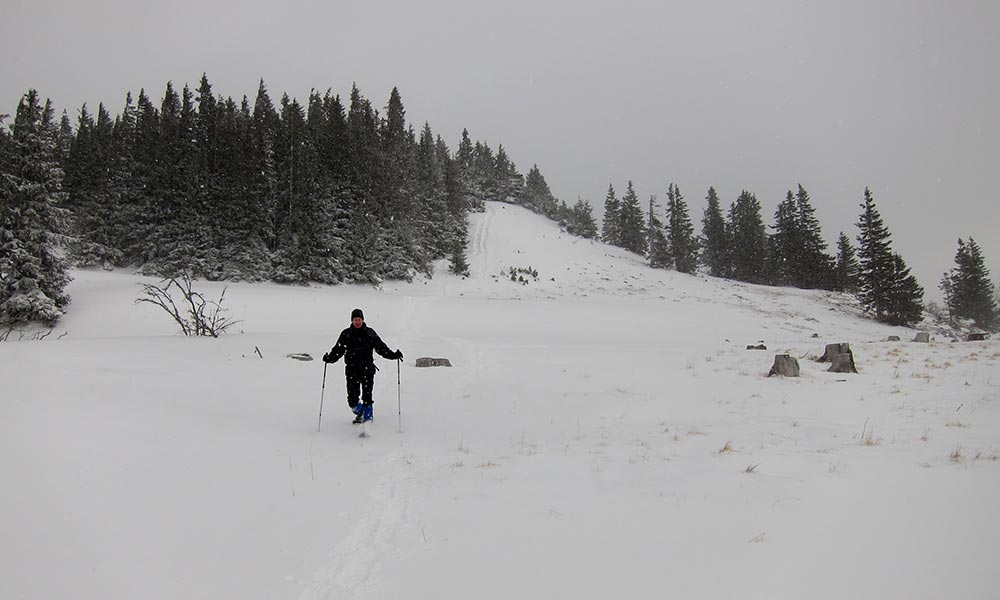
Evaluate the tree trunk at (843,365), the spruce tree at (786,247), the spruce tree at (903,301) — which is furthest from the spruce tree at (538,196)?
the tree trunk at (843,365)

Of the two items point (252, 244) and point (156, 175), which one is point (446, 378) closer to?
point (252, 244)

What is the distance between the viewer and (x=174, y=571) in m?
3.40

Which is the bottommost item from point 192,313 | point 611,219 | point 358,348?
point 358,348

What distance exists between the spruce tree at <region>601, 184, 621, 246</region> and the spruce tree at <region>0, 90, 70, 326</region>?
71883 mm

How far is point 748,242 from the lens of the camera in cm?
6531

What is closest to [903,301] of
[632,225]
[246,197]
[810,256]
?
[810,256]

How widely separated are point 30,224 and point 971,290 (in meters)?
90.7

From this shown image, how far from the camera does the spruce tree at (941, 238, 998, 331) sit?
186ft

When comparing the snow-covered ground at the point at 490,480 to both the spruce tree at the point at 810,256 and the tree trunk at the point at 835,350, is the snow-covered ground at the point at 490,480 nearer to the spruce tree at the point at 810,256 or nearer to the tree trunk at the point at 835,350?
the tree trunk at the point at 835,350

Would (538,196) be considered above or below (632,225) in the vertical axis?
above

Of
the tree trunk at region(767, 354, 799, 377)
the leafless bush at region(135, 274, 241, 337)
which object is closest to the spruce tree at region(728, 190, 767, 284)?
the tree trunk at region(767, 354, 799, 377)

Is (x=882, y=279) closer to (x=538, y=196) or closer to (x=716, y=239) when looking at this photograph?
(x=716, y=239)

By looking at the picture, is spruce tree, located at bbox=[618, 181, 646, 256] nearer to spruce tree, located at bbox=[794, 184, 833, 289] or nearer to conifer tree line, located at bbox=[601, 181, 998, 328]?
conifer tree line, located at bbox=[601, 181, 998, 328]

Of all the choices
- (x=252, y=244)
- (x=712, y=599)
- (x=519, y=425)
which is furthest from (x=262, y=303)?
(x=712, y=599)
